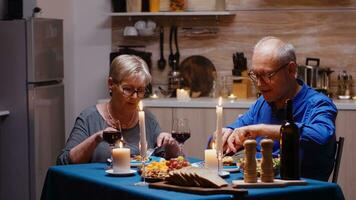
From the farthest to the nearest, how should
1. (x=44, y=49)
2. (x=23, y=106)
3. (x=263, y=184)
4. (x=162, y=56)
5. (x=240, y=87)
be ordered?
(x=162, y=56) < (x=240, y=87) < (x=44, y=49) < (x=23, y=106) < (x=263, y=184)

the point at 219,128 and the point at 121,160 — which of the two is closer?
the point at 219,128

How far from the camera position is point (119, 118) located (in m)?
3.95

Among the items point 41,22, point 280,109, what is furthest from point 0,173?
point 280,109

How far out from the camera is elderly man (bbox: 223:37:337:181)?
331 centimetres

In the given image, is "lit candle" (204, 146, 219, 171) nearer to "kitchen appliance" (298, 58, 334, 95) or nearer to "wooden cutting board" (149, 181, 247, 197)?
"wooden cutting board" (149, 181, 247, 197)

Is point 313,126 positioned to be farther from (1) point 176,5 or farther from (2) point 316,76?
(1) point 176,5

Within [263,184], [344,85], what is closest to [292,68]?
[263,184]

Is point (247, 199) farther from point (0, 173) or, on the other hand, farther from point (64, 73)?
point (64, 73)

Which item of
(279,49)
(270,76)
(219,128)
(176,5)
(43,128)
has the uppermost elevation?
(176,5)

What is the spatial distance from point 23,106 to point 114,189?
2.46 metres

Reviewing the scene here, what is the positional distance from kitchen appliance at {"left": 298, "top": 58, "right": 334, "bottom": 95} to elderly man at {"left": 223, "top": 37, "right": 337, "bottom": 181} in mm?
1998

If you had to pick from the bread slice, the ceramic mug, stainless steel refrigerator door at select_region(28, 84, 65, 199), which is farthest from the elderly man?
the ceramic mug

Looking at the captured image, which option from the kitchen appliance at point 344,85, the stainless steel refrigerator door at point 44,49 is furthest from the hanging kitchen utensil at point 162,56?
the kitchen appliance at point 344,85

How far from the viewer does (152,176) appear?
3008 mm
